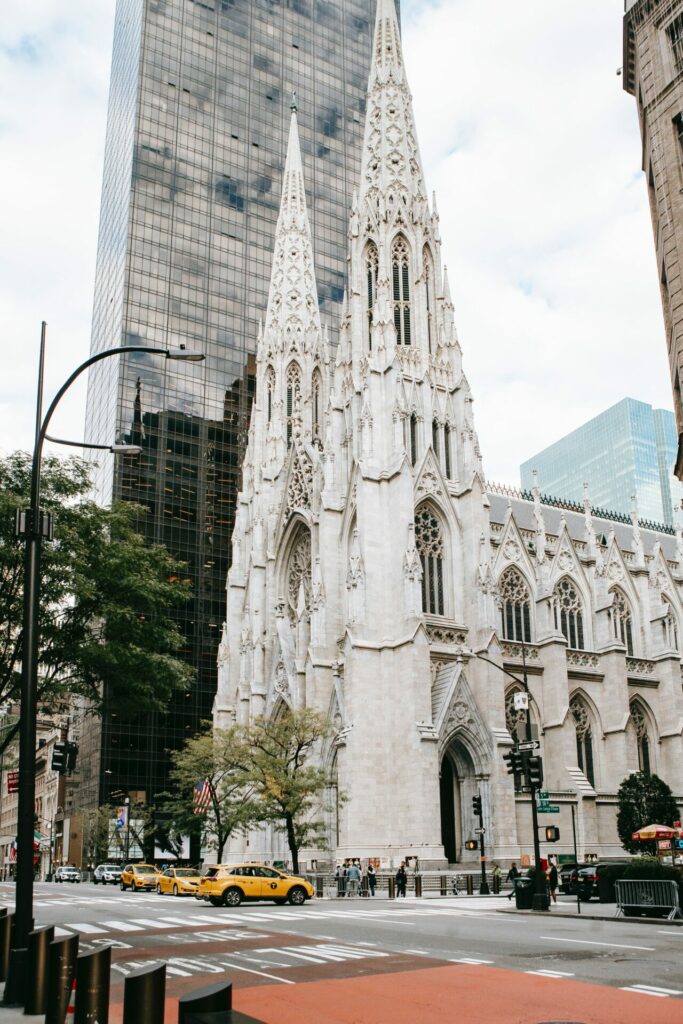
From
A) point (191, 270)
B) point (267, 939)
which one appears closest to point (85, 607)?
point (267, 939)

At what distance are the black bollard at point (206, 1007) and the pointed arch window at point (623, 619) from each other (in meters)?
53.4

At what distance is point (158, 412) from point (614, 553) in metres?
44.5

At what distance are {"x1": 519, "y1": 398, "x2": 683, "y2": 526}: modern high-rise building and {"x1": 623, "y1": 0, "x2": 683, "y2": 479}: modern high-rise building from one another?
4668 inches

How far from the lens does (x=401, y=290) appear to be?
177 feet

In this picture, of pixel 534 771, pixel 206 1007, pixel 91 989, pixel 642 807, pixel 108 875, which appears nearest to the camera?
pixel 206 1007

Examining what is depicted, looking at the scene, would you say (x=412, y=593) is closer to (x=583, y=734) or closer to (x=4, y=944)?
(x=583, y=734)

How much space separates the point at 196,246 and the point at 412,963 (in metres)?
85.6

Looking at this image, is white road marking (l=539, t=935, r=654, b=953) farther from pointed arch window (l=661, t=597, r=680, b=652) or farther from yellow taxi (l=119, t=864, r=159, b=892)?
pointed arch window (l=661, t=597, r=680, b=652)

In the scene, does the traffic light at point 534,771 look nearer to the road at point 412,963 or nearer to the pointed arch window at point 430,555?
the road at point 412,963

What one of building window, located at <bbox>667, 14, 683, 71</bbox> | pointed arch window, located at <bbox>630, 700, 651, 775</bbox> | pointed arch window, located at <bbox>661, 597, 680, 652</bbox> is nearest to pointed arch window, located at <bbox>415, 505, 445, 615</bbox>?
pointed arch window, located at <bbox>630, 700, 651, 775</bbox>

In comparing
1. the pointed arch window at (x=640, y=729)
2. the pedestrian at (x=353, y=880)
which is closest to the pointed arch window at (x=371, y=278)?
the pointed arch window at (x=640, y=729)

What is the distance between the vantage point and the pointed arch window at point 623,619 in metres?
57.2

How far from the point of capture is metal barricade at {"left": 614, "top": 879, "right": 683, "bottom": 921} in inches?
862

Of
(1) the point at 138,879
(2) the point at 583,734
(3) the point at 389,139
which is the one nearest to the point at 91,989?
(1) the point at 138,879
